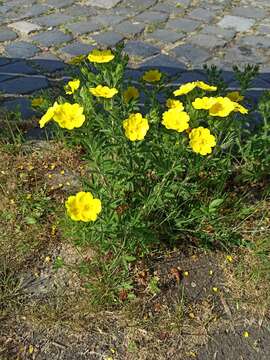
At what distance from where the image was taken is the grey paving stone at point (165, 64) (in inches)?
162

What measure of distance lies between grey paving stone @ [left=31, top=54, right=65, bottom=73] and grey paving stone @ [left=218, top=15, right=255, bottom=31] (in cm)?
177

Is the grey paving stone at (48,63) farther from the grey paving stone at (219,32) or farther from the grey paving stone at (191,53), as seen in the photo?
the grey paving stone at (219,32)

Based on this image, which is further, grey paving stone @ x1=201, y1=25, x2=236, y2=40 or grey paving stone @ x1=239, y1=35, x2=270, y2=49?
grey paving stone @ x1=201, y1=25, x2=236, y2=40

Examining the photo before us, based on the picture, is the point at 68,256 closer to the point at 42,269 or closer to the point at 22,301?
the point at 42,269

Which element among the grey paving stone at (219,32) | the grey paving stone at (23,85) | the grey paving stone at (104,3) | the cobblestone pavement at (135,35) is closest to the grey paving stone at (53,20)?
the cobblestone pavement at (135,35)

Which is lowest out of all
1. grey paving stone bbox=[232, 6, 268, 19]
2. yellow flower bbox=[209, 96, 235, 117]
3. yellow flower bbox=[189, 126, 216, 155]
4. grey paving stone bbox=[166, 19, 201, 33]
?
grey paving stone bbox=[232, 6, 268, 19]

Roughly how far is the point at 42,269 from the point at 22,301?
0.21 meters

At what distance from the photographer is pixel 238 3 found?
5.43m

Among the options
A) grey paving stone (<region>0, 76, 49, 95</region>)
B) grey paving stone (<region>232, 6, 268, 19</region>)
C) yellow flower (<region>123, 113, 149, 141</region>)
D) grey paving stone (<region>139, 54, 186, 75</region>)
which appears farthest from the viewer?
grey paving stone (<region>232, 6, 268, 19</region>)

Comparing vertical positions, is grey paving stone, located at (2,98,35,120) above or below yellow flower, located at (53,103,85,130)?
below

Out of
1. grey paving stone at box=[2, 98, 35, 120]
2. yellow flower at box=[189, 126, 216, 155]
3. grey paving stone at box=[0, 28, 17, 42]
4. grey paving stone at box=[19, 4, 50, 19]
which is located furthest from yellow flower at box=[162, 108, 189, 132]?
grey paving stone at box=[19, 4, 50, 19]

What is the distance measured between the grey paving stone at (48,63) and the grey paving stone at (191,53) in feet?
3.39

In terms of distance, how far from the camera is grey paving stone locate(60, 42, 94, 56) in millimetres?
4315

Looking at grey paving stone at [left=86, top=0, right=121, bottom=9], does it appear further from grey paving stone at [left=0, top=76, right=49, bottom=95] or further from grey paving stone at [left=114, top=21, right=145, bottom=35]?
grey paving stone at [left=0, top=76, right=49, bottom=95]
